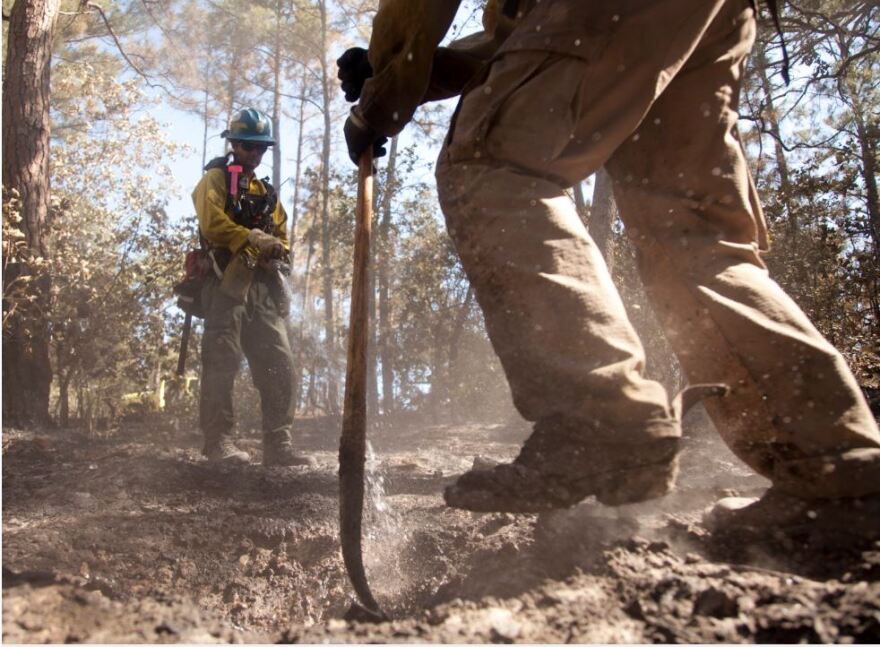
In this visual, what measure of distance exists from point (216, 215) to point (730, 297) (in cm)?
355

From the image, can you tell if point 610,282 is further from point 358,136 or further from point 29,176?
point 29,176

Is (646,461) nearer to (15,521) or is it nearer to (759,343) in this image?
(759,343)

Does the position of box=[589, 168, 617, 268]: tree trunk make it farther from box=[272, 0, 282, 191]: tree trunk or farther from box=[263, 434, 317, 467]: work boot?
box=[272, 0, 282, 191]: tree trunk

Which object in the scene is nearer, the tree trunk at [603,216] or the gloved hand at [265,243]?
the gloved hand at [265,243]

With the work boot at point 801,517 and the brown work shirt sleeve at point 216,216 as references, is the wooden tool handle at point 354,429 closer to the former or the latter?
the work boot at point 801,517

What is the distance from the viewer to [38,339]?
5.68 metres

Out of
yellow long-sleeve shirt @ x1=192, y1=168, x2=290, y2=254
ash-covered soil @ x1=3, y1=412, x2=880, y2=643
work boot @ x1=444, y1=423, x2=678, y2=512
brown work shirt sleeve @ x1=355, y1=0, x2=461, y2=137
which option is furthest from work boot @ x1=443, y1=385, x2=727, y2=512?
yellow long-sleeve shirt @ x1=192, y1=168, x2=290, y2=254

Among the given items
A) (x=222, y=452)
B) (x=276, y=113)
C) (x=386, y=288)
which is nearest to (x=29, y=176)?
(x=222, y=452)

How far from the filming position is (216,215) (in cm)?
432

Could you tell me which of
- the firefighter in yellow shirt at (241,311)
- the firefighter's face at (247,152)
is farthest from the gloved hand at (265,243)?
the firefighter's face at (247,152)

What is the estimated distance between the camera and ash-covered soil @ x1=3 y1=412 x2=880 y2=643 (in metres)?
1.06

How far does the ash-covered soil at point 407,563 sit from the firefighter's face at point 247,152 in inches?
80.2

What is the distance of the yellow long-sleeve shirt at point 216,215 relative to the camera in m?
4.30

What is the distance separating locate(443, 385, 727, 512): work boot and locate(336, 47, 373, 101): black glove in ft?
4.13
